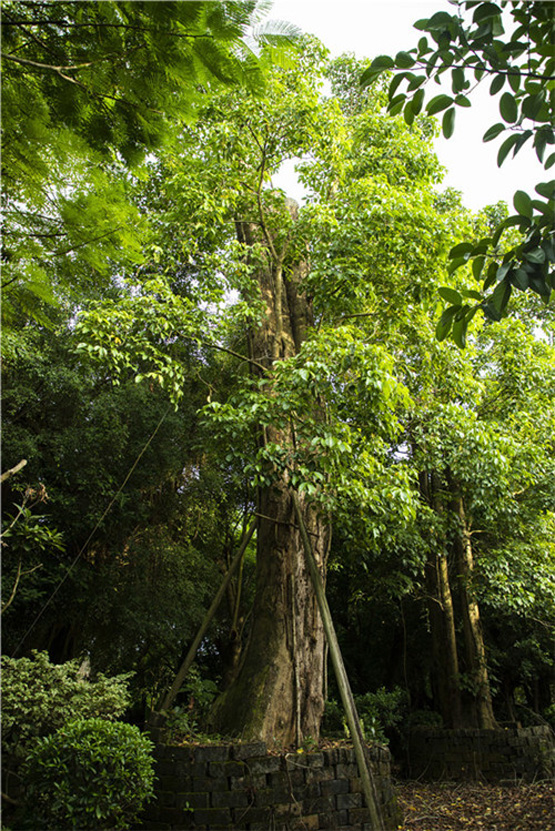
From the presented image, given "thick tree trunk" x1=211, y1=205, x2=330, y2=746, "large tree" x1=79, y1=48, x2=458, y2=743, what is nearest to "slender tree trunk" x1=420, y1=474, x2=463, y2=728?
"thick tree trunk" x1=211, y1=205, x2=330, y2=746

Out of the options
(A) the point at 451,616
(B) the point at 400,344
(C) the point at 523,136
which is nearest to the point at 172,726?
(B) the point at 400,344

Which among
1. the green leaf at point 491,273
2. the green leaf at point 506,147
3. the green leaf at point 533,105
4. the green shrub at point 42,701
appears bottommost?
the green shrub at point 42,701

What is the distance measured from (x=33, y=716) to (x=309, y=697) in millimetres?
2013

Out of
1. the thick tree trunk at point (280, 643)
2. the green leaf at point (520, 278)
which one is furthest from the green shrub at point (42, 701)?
the green leaf at point (520, 278)

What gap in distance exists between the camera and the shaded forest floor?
4730mm

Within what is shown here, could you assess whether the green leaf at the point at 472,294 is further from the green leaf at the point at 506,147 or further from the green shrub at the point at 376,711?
the green shrub at the point at 376,711

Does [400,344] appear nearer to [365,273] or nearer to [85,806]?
[365,273]

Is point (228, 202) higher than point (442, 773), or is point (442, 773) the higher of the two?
point (228, 202)

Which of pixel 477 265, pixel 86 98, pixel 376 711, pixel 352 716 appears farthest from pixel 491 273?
pixel 376 711

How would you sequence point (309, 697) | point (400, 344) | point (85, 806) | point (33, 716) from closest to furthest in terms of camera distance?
point (85, 806), point (33, 716), point (309, 697), point (400, 344)

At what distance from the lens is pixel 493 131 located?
145 cm

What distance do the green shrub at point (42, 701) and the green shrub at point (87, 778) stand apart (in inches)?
21.3

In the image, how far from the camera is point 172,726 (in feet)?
13.8

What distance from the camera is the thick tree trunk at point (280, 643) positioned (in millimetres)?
4375
